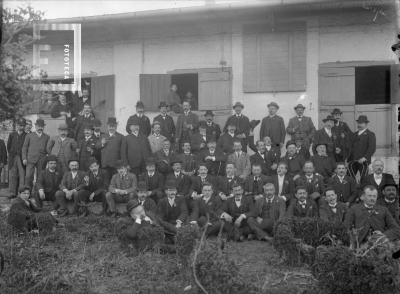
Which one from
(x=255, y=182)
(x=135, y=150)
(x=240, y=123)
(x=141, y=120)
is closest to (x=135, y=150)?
(x=135, y=150)

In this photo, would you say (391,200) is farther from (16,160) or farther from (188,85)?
(16,160)

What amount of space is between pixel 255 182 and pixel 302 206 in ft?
3.57

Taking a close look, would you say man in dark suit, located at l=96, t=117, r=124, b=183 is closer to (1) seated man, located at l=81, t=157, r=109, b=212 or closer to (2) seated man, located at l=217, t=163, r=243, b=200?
(1) seated man, located at l=81, t=157, r=109, b=212

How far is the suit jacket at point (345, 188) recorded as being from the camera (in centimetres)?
890

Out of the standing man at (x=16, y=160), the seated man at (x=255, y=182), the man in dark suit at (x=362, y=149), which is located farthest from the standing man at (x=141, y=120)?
the man in dark suit at (x=362, y=149)

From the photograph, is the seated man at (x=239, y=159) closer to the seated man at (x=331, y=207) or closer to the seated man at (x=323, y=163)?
the seated man at (x=323, y=163)

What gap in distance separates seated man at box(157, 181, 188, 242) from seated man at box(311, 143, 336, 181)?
99.9 inches

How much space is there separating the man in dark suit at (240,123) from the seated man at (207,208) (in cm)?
192

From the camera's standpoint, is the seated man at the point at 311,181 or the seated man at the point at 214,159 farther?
the seated man at the point at 214,159

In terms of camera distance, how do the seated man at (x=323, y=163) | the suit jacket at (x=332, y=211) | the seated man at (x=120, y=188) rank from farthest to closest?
1. the seated man at (x=120, y=188)
2. the seated man at (x=323, y=163)
3. the suit jacket at (x=332, y=211)

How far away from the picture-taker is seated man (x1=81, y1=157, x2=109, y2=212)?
9.99 m

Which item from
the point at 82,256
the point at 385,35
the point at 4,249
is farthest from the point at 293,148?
the point at 4,249

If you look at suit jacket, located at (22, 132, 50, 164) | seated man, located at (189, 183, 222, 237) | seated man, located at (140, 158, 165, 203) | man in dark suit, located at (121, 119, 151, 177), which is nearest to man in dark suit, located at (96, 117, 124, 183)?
man in dark suit, located at (121, 119, 151, 177)

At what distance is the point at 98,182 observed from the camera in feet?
33.3
